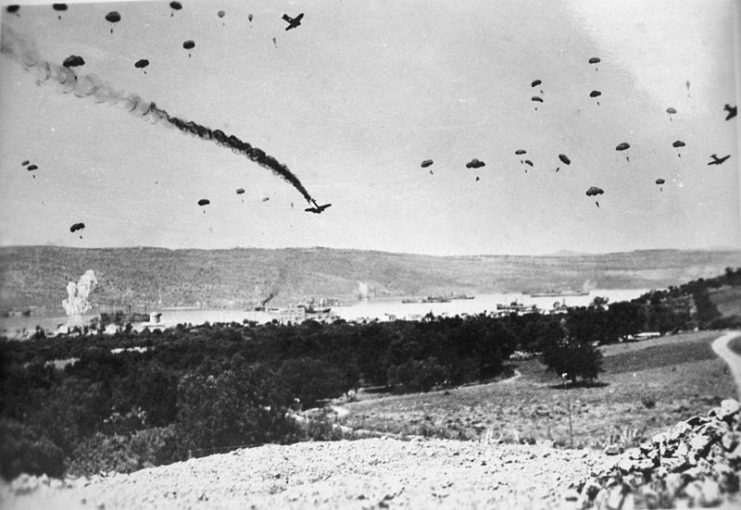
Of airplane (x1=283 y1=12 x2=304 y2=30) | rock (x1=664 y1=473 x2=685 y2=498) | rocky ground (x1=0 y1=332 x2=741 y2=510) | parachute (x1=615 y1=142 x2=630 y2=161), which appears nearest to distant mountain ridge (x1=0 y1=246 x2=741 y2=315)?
parachute (x1=615 y1=142 x2=630 y2=161)

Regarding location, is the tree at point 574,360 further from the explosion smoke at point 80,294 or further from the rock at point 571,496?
the explosion smoke at point 80,294

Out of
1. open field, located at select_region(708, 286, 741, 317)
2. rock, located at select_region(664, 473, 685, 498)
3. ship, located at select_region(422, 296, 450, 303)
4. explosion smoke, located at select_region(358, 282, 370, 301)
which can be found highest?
explosion smoke, located at select_region(358, 282, 370, 301)

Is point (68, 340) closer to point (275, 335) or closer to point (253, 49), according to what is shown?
point (275, 335)

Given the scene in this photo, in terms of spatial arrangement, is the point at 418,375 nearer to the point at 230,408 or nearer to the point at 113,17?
the point at 230,408

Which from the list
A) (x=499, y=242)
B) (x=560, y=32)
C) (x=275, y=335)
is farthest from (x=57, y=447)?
(x=560, y=32)

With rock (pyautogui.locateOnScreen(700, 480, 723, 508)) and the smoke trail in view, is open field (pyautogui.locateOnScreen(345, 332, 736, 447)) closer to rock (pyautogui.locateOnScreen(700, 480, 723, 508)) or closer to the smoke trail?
rock (pyautogui.locateOnScreen(700, 480, 723, 508))

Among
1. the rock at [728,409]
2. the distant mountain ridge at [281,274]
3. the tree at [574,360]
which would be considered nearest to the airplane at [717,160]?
the distant mountain ridge at [281,274]

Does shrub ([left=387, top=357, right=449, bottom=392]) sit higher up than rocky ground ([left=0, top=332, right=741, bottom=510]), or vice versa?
shrub ([left=387, top=357, right=449, bottom=392])
